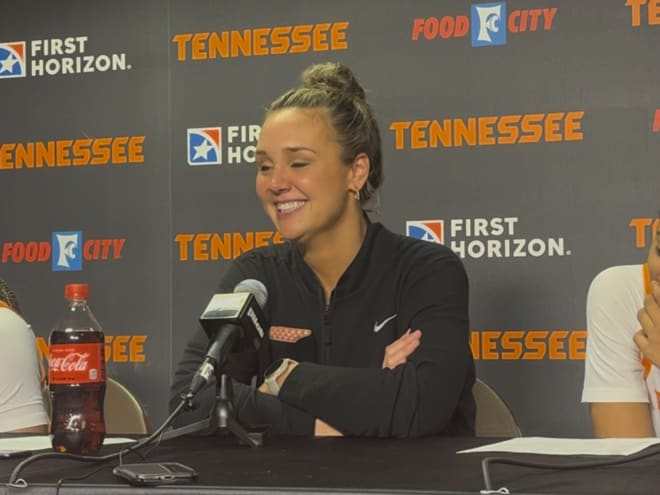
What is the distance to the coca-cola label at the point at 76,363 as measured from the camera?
146 centimetres

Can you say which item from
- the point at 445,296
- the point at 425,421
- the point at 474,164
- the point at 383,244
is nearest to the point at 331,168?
the point at 383,244

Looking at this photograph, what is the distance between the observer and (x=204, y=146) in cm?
376

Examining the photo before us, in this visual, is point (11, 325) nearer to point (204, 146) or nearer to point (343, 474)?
point (343, 474)

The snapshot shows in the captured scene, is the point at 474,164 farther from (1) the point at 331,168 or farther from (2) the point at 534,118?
(1) the point at 331,168

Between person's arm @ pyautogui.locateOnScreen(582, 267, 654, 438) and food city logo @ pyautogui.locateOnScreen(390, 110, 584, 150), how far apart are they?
4.26 feet

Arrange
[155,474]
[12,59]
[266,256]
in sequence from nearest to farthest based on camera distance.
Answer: [155,474]
[266,256]
[12,59]

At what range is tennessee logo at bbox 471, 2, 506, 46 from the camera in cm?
345

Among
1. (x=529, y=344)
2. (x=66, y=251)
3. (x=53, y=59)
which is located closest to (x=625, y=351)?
(x=529, y=344)

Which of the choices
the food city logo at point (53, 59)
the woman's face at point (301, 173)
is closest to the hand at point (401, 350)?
the woman's face at point (301, 173)

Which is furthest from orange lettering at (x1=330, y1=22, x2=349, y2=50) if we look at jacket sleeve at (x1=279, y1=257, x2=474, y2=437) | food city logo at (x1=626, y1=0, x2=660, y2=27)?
jacket sleeve at (x1=279, y1=257, x2=474, y2=437)

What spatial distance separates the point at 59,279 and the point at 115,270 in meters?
0.22

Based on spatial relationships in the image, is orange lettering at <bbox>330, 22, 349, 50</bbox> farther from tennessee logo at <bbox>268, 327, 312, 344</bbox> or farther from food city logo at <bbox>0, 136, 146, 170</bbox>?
tennessee logo at <bbox>268, 327, 312, 344</bbox>


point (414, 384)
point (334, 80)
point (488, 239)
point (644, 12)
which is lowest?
point (414, 384)

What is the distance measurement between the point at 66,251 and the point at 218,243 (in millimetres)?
598
